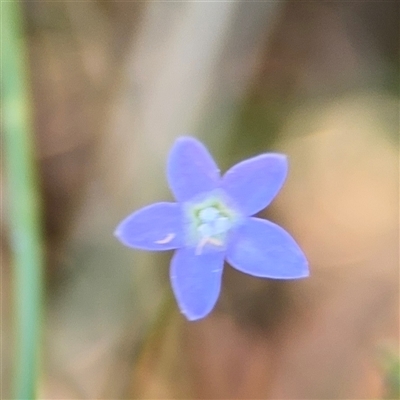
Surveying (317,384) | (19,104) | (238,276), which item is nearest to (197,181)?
(19,104)

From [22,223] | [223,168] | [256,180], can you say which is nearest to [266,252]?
[256,180]

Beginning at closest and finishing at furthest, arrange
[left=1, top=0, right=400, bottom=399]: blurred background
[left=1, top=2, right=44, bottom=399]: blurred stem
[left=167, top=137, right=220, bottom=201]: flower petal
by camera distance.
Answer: [left=167, top=137, right=220, bottom=201]: flower petal
[left=1, top=2, right=44, bottom=399]: blurred stem
[left=1, top=0, right=400, bottom=399]: blurred background

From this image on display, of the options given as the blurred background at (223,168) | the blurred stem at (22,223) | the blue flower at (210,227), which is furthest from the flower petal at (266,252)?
the blurred background at (223,168)

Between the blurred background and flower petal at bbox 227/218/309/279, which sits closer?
flower petal at bbox 227/218/309/279

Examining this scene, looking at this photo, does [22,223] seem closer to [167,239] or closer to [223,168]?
[167,239]

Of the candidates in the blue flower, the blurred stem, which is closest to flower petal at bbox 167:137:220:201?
the blue flower

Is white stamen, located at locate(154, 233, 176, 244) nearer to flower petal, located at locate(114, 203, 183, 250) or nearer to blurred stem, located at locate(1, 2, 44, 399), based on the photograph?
flower petal, located at locate(114, 203, 183, 250)
